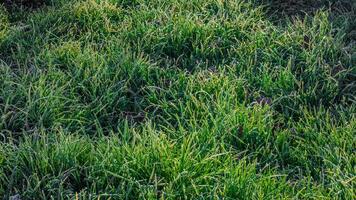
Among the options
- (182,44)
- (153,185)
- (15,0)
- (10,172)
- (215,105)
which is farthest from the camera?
(15,0)

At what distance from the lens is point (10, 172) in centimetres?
310

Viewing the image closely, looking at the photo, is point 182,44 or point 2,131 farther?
point 182,44

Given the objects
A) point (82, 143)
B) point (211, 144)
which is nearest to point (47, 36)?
point (82, 143)

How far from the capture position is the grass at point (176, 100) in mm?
2982

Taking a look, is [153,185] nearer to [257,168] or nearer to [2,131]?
[257,168]

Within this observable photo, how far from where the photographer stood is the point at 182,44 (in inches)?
176

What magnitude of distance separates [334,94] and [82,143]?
5.39 feet

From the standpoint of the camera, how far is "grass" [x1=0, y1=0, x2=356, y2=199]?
2.98 m

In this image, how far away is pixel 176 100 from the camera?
3.73 m

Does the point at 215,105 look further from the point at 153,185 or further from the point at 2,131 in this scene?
the point at 2,131

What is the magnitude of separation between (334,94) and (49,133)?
5.84 ft

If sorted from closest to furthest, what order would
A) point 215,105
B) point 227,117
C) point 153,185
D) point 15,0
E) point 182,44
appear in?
point 153,185, point 227,117, point 215,105, point 182,44, point 15,0

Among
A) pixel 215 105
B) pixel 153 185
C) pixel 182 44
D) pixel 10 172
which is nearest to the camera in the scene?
pixel 153 185

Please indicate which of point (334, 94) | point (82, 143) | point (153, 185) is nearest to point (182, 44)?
point (334, 94)
